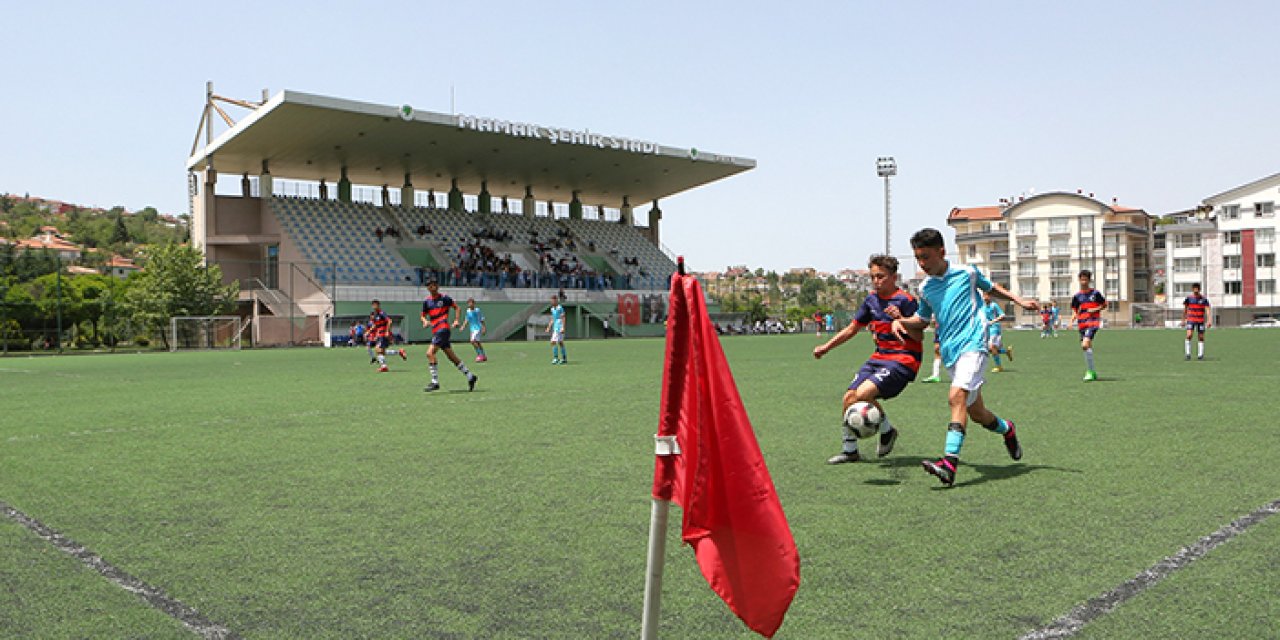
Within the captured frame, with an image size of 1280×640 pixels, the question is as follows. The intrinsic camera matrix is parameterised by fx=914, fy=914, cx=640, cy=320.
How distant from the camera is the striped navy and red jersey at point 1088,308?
52.3 feet

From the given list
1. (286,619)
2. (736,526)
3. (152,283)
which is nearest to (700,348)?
(736,526)

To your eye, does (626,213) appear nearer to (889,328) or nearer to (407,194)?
(407,194)

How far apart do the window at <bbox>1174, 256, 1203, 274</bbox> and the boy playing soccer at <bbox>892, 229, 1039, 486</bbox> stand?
8798cm

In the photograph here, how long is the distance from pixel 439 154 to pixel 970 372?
47.1 metres

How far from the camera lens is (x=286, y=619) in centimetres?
366

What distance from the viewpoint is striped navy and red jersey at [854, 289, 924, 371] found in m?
7.17

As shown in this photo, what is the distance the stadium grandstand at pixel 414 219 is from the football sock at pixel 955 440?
3784cm

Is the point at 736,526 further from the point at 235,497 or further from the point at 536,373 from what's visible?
the point at 536,373

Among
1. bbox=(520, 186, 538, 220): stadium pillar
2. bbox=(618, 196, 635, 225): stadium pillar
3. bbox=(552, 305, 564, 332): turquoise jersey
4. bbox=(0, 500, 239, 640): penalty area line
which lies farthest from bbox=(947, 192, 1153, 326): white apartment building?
bbox=(0, 500, 239, 640): penalty area line

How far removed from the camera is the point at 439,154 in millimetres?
50531

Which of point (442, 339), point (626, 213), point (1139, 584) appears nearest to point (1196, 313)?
point (442, 339)

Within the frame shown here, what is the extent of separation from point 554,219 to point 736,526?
200ft

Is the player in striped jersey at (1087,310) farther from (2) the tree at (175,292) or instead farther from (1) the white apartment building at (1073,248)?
(1) the white apartment building at (1073,248)

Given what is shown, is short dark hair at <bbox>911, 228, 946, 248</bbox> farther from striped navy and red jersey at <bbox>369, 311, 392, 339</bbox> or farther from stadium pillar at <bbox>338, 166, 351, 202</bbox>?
stadium pillar at <bbox>338, 166, 351, 202</bbox>
